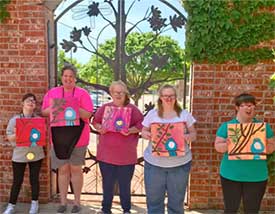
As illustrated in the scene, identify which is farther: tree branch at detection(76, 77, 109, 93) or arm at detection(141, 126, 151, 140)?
tree branch at detection(76, 77, 109, 93)

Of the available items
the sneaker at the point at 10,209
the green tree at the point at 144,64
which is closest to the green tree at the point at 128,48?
the green tree at the point at 144,64

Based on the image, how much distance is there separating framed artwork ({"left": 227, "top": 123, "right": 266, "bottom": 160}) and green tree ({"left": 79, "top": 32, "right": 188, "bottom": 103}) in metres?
1.45

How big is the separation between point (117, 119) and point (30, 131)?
1010 millimetres

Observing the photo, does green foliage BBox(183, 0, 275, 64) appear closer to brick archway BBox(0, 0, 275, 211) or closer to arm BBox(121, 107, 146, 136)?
brick archway BBox(0, 0, 275, 211)

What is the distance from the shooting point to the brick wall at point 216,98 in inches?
161

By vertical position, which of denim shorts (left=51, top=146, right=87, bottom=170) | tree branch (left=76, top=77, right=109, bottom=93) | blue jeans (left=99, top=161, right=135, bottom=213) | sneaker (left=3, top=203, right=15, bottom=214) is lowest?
sneaker (left=3, top=203, right=15, bottom=214)

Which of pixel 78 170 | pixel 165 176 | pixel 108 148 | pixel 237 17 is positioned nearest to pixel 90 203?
pixel 78 170

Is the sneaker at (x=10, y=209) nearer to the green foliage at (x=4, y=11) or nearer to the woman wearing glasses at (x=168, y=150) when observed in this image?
the woman wearing glasses at (x=168, y=150)

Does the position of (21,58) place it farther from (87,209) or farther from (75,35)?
(87,209)

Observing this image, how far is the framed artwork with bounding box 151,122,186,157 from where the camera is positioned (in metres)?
3.29

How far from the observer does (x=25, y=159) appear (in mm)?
3951

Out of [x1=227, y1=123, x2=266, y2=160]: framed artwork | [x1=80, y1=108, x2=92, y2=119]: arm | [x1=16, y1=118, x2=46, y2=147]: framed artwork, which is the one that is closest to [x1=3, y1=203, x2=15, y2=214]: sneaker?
[x1=16, y1=118, x2=46, y2=147]: framed artwork

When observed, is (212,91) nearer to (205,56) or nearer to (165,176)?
(205,56)

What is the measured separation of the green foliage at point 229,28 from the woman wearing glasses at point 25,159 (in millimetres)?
1979
